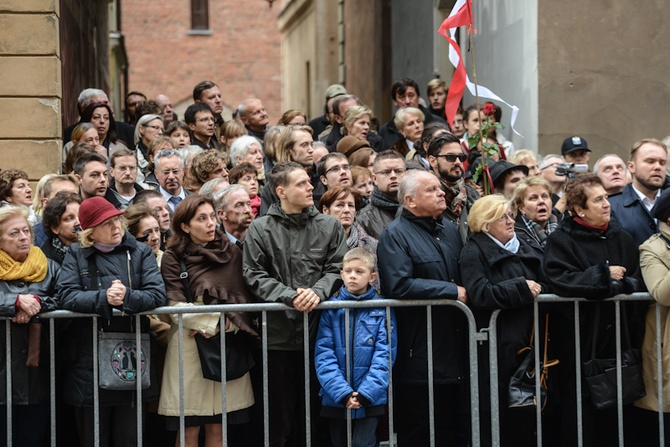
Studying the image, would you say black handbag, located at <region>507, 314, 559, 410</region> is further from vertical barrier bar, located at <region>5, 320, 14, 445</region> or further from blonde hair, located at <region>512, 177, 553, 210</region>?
vertical barrier bar, located at <region>5, 320, 14, 445</region>

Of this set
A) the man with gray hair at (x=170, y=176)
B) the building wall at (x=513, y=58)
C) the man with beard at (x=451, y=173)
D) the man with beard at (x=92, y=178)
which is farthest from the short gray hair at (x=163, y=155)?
the building wall at (x=513, y=58)

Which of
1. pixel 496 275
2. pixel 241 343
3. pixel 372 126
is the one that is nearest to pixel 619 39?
pixel 372 126

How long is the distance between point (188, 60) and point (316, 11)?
12351mm

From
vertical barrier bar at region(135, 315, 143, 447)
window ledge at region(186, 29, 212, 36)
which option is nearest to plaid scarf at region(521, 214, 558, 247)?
vertical barrier bar at region(135, 315, 143, 447)

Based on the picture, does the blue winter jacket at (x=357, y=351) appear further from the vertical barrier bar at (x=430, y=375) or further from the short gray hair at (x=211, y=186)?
the short gray hair at (x=211, y=186)

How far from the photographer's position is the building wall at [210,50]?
39.6m

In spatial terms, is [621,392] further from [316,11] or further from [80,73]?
[316,11]

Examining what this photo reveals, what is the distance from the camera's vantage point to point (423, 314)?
7.41m

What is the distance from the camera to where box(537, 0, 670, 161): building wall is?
40.5 ft

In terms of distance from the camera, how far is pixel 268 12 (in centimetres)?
4028

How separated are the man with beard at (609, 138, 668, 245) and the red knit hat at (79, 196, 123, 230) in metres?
3.47

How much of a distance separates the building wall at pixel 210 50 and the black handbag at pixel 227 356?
32.6 meters

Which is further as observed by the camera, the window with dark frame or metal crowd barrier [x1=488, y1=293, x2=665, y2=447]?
the window with dark frame

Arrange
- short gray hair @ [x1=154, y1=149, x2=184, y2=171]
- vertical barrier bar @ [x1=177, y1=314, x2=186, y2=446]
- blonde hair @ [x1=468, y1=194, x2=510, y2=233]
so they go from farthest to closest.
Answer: short gray hair @ [x1=154, y1=149, x2=184, y2=171], blonde hair @ [x1=468, y1=194, x2=510, y2=233], vertical barrier bar @ [x1=177, y1=314, x2=186, y2=446]
